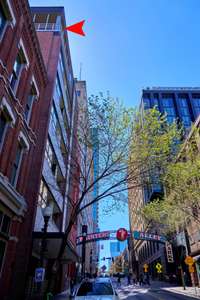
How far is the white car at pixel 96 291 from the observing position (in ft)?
32.9

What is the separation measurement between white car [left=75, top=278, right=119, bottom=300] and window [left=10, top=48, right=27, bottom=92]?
10.6 metres

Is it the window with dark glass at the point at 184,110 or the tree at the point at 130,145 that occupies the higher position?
the window with dark glass at the point at 184,110

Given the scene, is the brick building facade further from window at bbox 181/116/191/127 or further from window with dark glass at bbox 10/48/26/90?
window at bbox 181/116/191/127

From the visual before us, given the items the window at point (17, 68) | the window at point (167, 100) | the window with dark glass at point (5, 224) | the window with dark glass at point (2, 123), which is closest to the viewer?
the window with dark glass at point (5, 224)

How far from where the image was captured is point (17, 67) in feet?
47.5

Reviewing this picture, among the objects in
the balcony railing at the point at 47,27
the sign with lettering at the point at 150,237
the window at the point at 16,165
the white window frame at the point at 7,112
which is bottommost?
the window at the point at 16,165

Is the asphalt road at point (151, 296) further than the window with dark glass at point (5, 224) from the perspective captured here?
Yes

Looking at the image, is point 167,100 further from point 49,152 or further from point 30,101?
point 30,101

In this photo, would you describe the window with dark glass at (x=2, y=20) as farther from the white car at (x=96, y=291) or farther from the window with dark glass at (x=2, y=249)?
the white car at (x=96, y=291)

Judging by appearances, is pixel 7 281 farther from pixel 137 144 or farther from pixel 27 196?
pixel 137 144

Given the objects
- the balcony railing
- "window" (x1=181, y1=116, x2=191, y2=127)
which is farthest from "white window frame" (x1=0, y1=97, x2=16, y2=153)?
"window" (x1=181, y1=116, x2=191, y2=127)

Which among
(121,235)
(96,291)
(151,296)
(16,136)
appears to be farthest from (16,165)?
(121,235)

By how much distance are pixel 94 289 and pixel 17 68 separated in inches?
487

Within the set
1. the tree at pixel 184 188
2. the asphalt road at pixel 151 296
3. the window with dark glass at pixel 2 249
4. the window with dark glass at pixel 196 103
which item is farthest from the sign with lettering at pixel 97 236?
the window with dark glass at pixel 196 103
